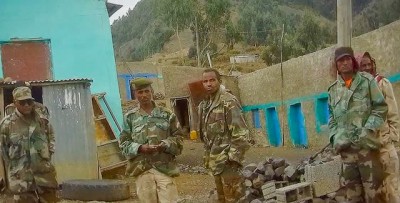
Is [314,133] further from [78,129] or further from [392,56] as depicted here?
[78,129]

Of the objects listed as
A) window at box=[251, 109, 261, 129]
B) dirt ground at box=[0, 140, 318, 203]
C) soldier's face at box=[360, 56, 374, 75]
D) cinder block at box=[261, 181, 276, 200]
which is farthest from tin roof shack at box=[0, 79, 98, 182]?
window at box=[251, 109, 261, 129]

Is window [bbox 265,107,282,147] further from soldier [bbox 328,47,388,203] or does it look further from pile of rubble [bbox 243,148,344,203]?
soldier [bbox 328,47,388,203]

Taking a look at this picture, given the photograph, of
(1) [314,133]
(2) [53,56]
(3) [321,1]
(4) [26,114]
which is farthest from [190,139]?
(3) [321,1]

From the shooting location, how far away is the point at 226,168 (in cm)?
556

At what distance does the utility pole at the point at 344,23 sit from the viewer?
30.0ft

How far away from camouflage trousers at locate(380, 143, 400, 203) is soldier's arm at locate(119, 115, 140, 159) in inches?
92.2

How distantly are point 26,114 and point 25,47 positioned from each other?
8.04 meters

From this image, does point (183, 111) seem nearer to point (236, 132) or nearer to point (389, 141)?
point (236, 132)

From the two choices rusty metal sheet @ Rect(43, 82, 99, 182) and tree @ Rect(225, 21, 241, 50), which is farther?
tree @ Rect(225, 21, 241, 50)

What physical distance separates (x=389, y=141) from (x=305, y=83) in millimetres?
11732

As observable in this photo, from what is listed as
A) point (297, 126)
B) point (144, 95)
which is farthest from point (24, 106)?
point (297, 126)

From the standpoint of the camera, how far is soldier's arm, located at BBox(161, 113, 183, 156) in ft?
18.2

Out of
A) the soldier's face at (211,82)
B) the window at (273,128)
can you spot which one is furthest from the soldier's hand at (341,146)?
the window at (273,128)

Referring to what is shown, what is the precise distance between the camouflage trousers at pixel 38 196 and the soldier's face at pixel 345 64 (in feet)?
11.2
